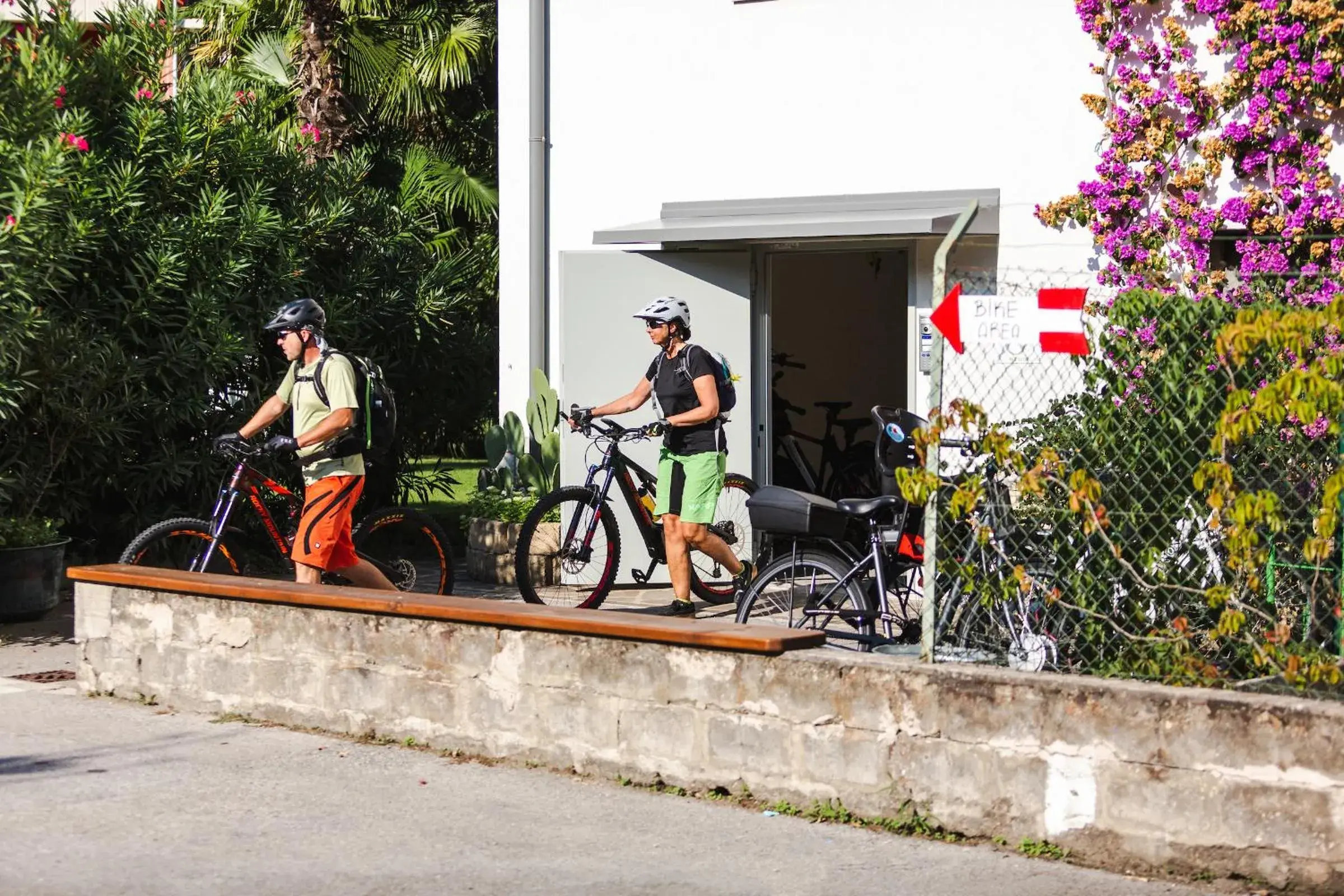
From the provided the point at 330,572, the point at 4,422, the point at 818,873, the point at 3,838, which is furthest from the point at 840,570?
the point at 4,422

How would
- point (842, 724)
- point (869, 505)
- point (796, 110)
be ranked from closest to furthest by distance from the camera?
point (842, 724) < point (869, 505) < point (796, 110)

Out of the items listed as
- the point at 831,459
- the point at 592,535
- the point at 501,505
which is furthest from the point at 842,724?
the point at 831,459

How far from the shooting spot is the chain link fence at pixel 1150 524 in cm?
598

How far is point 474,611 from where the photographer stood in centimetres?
724

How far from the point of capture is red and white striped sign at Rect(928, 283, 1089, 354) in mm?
6383

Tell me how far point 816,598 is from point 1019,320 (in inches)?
74.9

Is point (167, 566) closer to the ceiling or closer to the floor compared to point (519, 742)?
closer to the ceiling

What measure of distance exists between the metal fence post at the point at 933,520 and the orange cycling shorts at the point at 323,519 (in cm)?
355

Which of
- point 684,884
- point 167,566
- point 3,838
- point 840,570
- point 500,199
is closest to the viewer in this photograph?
point 684,884

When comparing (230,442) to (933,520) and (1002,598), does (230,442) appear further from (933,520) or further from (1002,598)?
(1002,598)

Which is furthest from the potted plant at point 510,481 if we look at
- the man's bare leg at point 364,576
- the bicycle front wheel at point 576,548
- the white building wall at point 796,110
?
the man's bare leg at point 364,576

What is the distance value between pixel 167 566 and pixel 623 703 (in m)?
3.46

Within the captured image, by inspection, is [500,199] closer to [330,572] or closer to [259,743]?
[330,572]

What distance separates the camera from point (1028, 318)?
21.2 ft
